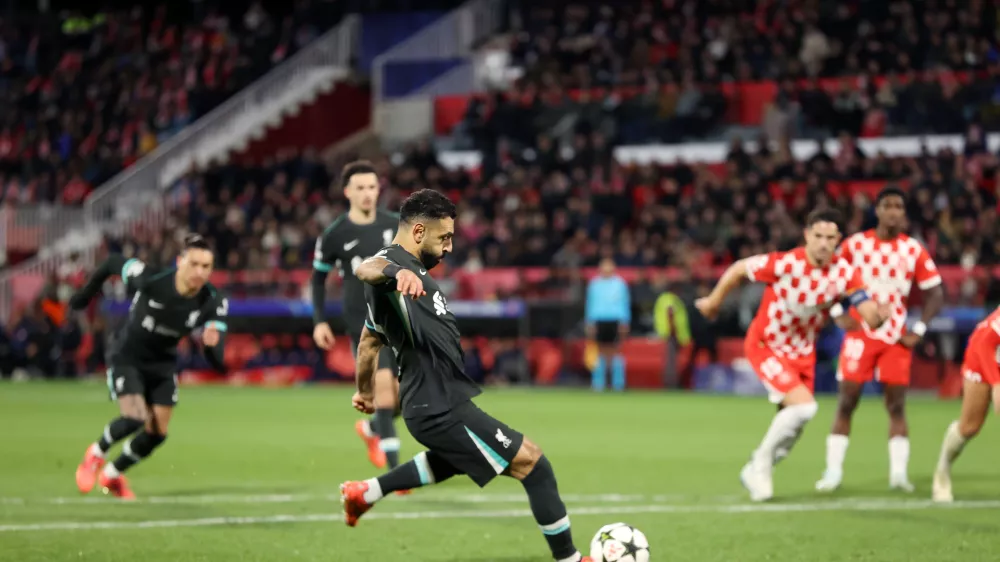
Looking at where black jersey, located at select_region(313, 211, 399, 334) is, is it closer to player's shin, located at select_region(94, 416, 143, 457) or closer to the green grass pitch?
the green grass pitch

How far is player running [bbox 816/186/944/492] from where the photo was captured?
11.3 meters

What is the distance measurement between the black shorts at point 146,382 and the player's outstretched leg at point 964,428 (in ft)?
19.3

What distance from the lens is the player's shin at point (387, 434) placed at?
11.2 metres

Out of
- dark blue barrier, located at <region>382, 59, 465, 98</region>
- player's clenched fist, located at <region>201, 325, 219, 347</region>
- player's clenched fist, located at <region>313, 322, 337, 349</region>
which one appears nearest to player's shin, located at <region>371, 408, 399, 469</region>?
player's clenched fist, located at <region>313, 322, 337, 349</region>

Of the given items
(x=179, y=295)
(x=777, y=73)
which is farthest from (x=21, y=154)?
(x=179, y=295)

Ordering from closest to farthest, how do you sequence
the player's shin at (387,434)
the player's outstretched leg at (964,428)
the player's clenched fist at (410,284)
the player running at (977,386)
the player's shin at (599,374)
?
1. the player's clenched fist at (410,284)
2. the player running at (977,386)
3. the player's outstretched leg at (964,428)
4. the player's shin at (387,434)
5. the player's shin at (599,374)

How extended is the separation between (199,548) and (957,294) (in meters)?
17.3

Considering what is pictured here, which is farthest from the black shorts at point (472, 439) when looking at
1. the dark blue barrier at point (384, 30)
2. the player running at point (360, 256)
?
the dark blue barrier at point (384, 30)

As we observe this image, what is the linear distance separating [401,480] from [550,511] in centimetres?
94

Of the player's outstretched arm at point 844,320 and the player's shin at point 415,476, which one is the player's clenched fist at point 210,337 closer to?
the player's shin at point 415,476

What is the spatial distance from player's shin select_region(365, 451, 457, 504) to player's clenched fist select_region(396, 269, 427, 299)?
4.08ft

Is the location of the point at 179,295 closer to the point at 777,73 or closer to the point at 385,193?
the point at 385,193

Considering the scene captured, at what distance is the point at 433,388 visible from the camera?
683 centimetres

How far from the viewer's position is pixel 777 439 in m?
10.4
